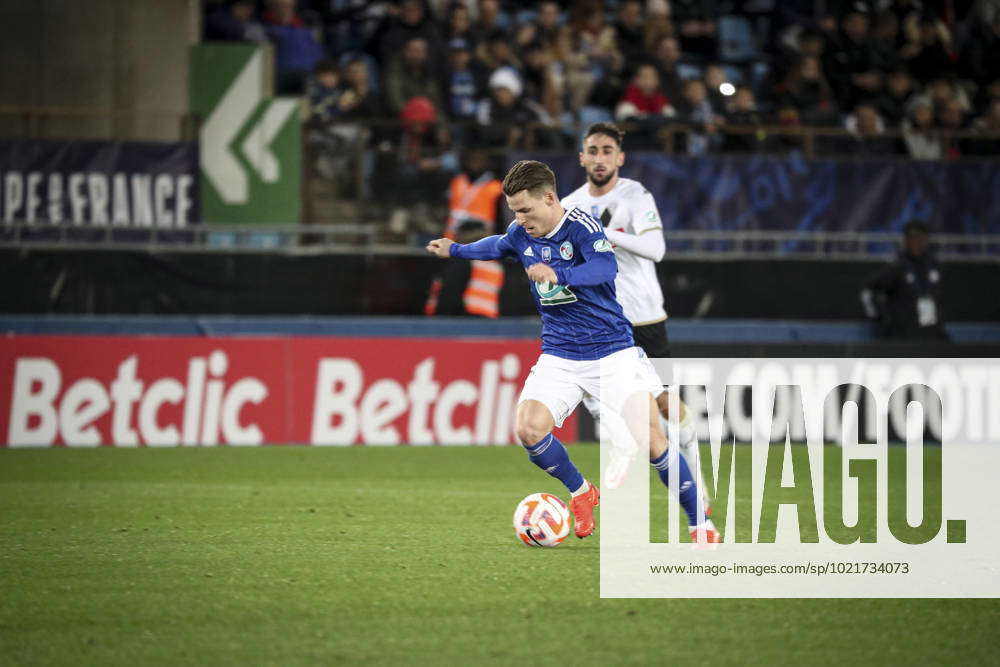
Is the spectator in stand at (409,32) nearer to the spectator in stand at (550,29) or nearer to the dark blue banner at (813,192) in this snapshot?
the spectator in stand at (550,29)

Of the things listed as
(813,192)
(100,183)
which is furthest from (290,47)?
(813,192)

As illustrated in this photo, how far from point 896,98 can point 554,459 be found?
1128 cm

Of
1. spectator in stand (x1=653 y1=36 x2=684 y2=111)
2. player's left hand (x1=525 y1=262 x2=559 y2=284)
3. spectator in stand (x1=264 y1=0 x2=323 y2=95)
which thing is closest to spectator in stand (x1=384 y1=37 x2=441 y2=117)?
spectator in stand (x1=264 y1=0 x2=323 y2=95)

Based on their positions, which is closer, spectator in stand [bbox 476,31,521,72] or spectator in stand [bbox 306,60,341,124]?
spectator in stand [bbox 306,60,341,124]

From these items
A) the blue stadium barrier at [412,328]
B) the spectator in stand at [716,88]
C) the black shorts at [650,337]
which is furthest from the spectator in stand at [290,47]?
the black shorts at [650,337]

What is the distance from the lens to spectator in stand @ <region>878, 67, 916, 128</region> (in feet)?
56.2

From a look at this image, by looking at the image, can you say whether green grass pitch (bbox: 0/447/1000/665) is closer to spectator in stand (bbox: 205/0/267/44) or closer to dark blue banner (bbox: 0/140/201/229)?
dark blue banner (bbox: 0/140/201/229)

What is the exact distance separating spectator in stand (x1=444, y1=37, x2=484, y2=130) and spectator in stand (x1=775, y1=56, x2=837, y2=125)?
3362mm

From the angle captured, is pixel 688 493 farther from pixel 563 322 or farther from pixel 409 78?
pixel 409 78

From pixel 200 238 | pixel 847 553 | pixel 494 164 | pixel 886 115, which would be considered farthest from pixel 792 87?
pixel 847 553

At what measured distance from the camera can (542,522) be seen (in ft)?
24.4

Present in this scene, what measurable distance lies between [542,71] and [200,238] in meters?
4.38

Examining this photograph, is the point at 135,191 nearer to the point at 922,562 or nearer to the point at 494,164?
the point at 494,164

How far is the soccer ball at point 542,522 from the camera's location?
743cm
